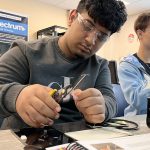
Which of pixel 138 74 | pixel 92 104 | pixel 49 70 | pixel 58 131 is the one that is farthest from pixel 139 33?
pixel 58 131

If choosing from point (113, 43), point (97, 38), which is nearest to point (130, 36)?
point (113, 43)

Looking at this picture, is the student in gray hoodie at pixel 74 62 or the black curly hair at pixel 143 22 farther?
the black curly hair at pixel 143 22

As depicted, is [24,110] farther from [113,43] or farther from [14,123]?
[113,43]

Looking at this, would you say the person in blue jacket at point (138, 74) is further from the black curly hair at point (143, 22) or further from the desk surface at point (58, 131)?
the desk surface at point (58, 131)

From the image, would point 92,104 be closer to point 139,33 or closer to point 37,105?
point 37,105

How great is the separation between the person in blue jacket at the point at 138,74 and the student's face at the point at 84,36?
46 cm

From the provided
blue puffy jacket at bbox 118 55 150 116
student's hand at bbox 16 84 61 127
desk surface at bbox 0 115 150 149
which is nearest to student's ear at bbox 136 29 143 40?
blue puffy jacket at bbox 118 55 150 116

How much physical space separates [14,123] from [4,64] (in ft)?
0.72

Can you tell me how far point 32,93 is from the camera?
59cm

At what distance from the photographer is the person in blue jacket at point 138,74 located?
50.2 inches

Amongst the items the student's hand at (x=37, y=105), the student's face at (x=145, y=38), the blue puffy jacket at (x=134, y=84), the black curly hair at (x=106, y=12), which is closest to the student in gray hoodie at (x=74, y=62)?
the black curly hair at (x=106, y=12)

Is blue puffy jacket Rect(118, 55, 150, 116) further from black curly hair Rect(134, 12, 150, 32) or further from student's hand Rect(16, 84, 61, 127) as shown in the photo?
student's hand Rect(16, 84, 61, 127)

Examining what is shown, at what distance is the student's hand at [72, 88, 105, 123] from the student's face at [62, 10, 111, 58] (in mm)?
261

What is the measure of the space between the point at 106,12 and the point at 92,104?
358 millimetres
